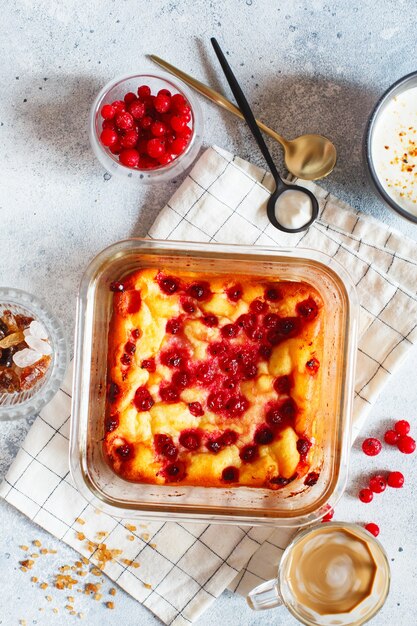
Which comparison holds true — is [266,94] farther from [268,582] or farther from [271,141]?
[268,582]

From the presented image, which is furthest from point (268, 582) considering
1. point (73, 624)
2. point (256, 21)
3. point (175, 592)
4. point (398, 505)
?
point (256, 21)

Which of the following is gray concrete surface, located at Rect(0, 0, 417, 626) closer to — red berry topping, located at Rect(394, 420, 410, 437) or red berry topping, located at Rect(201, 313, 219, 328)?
red berry topping, located at Rect(394, 420, 410, 437)

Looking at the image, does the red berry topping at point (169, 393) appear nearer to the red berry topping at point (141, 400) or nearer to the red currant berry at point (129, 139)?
the red berry topping at point (141, 400)

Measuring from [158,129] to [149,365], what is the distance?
2.54ft

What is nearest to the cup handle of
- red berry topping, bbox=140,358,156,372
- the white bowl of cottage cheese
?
red berry topping, bbox=140,358,156,372

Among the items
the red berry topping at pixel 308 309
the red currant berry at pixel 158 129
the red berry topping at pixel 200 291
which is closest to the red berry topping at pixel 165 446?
the red berry topping at pixel 200 291

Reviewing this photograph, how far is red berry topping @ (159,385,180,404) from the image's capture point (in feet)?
7.27

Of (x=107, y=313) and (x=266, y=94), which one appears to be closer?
(x=107, y=313)

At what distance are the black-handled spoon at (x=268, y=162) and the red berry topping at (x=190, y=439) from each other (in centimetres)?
73

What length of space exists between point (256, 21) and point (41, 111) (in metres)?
0.81

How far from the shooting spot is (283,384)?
220 centimetres

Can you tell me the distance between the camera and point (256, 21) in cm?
245

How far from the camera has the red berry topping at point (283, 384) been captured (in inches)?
86.4

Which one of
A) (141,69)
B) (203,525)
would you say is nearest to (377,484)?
(203,525)
